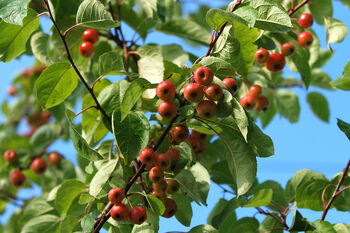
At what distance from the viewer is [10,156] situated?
376 centimetres

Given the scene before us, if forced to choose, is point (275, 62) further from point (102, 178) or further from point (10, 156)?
point (10, 156)

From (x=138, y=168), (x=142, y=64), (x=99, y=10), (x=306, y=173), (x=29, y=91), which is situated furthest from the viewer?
(x=29, y=91)

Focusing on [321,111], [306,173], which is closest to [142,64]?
[306,173]

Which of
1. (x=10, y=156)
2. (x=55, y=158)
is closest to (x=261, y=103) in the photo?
(x=55, y=158)

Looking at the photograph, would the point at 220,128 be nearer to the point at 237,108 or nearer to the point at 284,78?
the point at 237,108

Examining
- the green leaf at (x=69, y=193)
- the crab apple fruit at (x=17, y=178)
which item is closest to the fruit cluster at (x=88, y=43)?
the green leaf at (x=69, y=193)

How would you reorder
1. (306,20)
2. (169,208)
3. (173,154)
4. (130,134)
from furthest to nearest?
(306,20), (169,208), (173,154), (130,134)

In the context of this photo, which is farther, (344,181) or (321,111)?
(321,111)

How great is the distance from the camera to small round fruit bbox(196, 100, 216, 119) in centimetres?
170

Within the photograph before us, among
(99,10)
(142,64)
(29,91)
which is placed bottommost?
(29,91)

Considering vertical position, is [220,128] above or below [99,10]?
below

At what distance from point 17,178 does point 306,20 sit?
2.85 m

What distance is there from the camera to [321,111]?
4012mm

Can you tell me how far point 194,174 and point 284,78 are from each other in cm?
203
